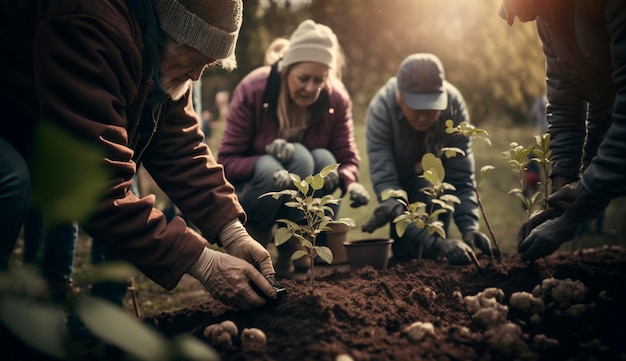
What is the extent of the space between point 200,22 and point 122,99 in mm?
380

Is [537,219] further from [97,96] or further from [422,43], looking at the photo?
[422,43]

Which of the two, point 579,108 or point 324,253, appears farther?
point 579,108

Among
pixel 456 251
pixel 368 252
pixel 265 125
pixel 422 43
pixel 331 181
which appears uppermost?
pixel 422 43

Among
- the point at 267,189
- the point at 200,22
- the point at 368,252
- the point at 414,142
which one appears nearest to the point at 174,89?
the point at 200,22

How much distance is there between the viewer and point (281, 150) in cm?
358

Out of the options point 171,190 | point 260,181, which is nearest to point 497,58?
point 260,181

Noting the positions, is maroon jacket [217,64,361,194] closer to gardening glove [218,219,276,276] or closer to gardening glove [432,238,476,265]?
gardening glove [432,238,476,265]

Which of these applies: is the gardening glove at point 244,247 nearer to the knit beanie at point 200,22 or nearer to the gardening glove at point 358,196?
the knit beanie at point 200,22

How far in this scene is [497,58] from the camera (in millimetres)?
11680

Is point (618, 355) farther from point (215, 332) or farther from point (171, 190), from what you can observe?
point (171, 190)

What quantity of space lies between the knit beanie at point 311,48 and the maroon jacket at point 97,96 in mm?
1701

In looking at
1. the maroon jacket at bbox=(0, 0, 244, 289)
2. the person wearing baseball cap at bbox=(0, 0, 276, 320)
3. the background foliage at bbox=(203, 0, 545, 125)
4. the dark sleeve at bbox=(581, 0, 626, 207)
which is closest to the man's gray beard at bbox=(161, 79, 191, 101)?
the person wearing baseball cap at bbox=(0, 0, 276, 320)

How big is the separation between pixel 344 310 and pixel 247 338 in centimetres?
33

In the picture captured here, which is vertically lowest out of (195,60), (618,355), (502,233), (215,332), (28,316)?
(502,233)
